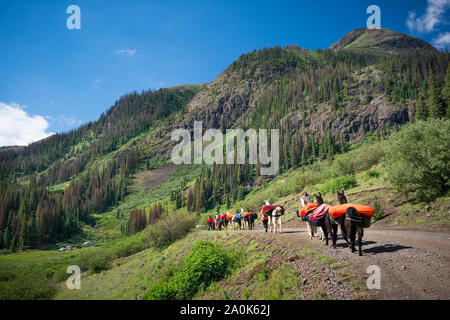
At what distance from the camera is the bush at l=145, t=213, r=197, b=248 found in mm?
34219

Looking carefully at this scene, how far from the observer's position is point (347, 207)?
31.0 feet

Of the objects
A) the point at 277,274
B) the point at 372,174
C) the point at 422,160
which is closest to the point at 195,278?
the point at 277,274

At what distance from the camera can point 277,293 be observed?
8.02m

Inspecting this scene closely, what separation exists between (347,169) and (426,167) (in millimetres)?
22034

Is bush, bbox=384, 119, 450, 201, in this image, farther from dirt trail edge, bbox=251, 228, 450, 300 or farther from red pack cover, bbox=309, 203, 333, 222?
red pack cover, bbox=309, 203, 333, 222

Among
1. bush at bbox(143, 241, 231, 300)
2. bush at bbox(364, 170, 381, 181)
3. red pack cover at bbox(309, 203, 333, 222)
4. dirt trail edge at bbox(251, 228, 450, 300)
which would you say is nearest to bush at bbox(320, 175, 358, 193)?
bush at bbox(364, 170, 381, 181)

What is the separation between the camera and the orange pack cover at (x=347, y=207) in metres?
8.93

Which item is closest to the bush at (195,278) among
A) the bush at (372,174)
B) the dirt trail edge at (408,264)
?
the dirt trail edge at (408,264)

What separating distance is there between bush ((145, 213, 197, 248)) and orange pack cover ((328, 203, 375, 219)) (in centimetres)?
2849

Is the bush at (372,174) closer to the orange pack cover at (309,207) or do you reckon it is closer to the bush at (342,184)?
the bush at (342,184)

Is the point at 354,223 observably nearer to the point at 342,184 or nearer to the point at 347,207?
the point at 347,207
